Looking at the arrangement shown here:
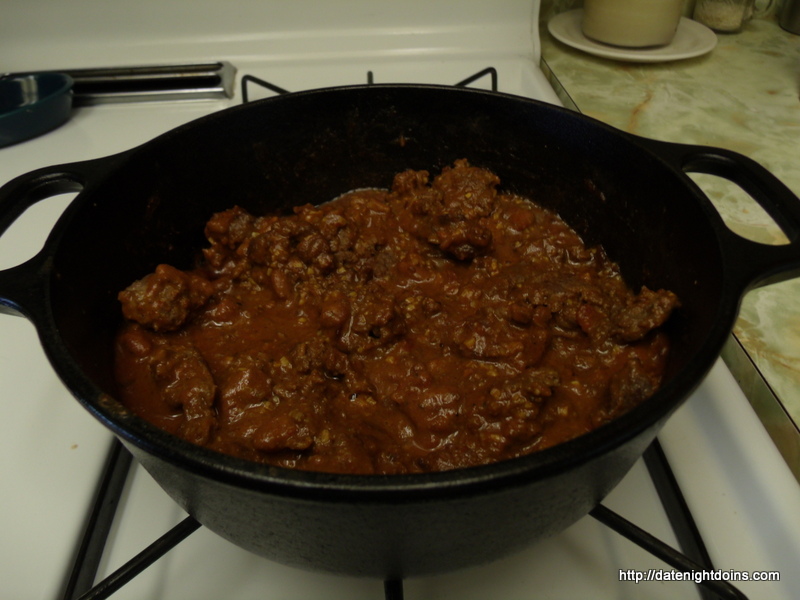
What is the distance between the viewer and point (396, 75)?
2.20 m

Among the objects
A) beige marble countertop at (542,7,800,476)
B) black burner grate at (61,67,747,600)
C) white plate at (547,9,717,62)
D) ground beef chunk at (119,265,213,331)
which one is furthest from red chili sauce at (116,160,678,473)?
white plate at (547,9,717,62)

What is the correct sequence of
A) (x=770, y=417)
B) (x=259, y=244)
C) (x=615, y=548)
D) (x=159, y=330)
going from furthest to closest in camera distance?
(x=259, y=244), (x=159, y=330), (x=770, y=417), (x=615, y=548)

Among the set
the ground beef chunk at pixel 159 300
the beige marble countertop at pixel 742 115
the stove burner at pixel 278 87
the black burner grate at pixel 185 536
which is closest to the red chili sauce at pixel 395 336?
the ground beef chunk at pixel 159 300

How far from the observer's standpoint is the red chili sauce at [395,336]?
1116 mm

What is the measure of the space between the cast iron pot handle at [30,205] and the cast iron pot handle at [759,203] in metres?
1.08

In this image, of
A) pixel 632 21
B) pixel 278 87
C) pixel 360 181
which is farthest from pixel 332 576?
pixel 632 21

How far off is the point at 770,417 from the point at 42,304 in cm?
136

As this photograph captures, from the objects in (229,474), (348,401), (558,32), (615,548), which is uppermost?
(558,32)

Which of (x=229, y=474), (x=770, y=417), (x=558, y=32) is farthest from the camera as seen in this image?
(x=558, y=32)

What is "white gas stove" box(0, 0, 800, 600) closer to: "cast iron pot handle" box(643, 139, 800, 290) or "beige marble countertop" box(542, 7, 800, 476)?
"beige marble countertop" box(542, 7, 800, 476)

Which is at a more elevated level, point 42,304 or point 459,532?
point 42,304

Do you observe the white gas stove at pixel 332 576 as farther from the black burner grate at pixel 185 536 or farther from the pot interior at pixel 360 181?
the pot interior at pixel 360 181

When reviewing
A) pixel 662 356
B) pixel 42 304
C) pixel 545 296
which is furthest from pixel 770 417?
pixel 42 304

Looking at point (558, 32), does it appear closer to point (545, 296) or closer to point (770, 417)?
point (545, 296)
